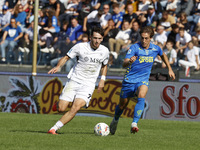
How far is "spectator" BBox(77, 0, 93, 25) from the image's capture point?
19078mm

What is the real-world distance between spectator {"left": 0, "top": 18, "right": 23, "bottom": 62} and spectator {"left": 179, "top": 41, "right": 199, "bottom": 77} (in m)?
6.22

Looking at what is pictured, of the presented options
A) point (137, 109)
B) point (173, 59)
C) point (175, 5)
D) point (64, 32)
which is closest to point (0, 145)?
point (137, 109)

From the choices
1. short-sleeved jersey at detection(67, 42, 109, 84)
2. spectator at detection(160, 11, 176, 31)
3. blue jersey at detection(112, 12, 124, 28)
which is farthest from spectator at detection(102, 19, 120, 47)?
short-sleeved jersey at detection(67, 42, 109, 84)

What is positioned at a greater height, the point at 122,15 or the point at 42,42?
the point at 122,15

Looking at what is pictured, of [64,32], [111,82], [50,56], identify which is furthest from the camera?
[64,32]

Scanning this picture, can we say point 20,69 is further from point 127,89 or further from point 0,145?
point 0,145

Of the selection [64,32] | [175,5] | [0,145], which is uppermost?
[175,5]

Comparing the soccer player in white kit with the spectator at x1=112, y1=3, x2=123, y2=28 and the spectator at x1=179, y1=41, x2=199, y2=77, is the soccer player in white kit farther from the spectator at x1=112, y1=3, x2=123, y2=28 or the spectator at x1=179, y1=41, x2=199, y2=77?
the spectator at x1=112, y1=3, x2=123, y2=28

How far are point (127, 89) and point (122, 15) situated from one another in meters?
9.15

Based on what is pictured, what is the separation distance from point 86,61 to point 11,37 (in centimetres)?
997

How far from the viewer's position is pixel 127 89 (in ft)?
32.0

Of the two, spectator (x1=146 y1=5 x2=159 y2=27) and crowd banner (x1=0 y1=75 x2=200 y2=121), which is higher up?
spectator (x1=146 y1=5 x2=159 y2=27)

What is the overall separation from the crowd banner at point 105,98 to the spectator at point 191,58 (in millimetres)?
962

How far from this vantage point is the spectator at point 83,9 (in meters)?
19.1
